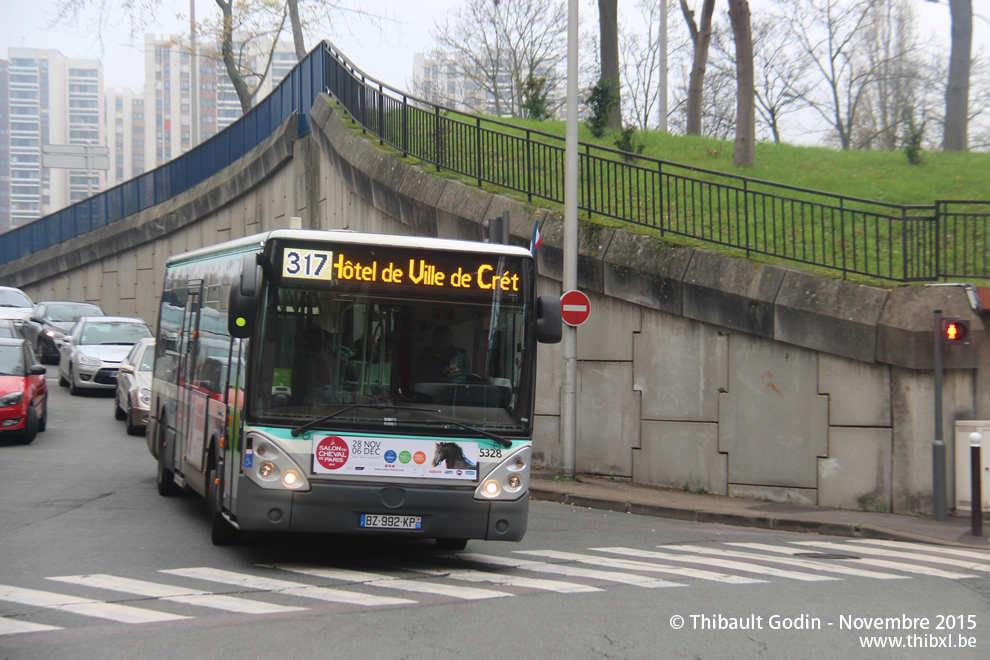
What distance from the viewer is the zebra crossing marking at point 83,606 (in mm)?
6383

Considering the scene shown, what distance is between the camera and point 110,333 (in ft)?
76.6

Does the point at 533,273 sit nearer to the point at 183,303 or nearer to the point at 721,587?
the point at 721,587

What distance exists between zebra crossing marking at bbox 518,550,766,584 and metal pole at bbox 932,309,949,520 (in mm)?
4529

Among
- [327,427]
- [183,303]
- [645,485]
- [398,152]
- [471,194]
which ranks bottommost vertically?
[645,485]

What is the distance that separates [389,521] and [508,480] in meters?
0.99

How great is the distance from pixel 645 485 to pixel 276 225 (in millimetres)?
16610

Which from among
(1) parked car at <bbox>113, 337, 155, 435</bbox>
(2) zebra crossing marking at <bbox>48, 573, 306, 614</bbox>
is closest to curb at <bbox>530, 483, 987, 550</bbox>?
(2) zebra crossing marking at <bbox>48, 573, 306, 614</bbox>

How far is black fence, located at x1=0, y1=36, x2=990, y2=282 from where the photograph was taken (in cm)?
1309

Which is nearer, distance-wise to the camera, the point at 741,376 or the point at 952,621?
the point at 952,621

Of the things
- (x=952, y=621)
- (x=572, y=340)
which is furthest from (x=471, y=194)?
(x=952, y=621)

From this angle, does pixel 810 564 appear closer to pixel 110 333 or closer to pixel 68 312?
pixel 110 333

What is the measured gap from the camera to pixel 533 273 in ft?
27.8

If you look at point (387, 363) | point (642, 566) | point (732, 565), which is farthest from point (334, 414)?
point (732, 565)

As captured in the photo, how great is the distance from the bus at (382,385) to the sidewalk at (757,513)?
465 centimetres
